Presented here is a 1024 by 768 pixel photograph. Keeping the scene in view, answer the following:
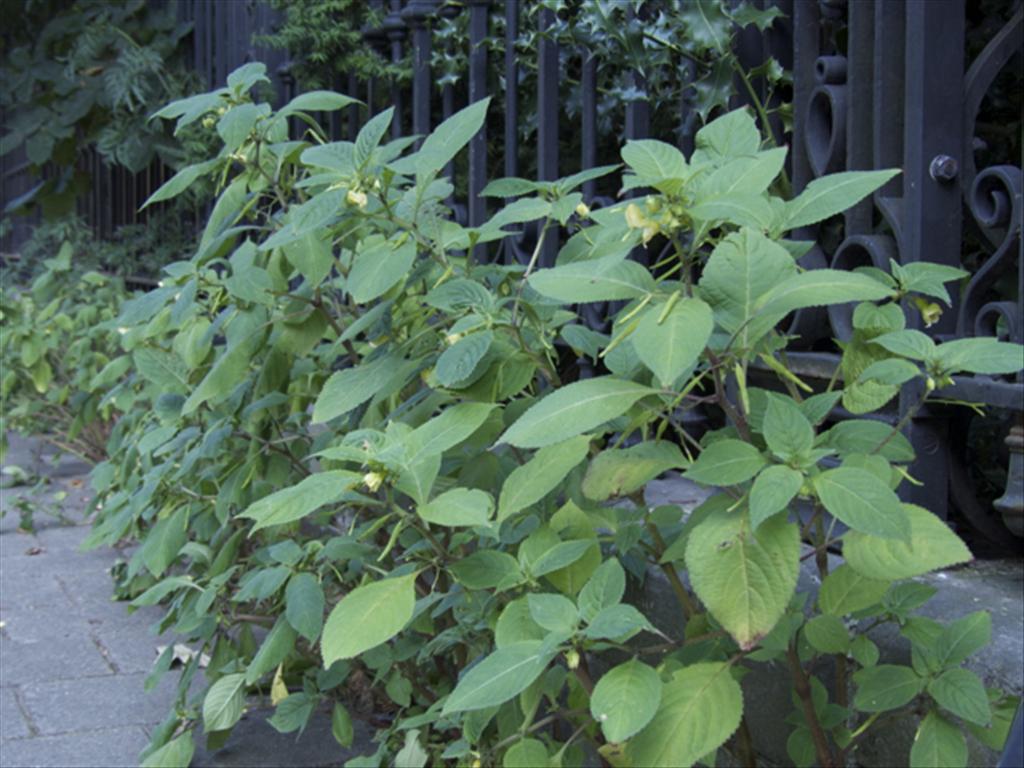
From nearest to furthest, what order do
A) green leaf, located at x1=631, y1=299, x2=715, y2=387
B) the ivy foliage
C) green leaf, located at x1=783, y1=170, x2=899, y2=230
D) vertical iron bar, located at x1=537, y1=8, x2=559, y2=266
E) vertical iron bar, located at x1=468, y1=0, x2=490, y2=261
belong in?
green leaf, located at x1=631, y1=299, x2=715, y2=387 → green leaf, located at x1=783, y1=170, x2=899, y2=230 → vertical iron bar, located at x1=537, y1=8, x2=559, y2=266 → vertical iron bar, located at x1=468, y1=0, x2=490, y2=261 → the ivy foliage

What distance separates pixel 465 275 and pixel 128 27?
4.90 metres

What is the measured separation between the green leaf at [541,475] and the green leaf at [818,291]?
13.2 inches

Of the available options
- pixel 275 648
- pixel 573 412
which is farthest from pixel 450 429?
pixel 275 648

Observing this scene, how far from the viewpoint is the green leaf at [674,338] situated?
1.38m

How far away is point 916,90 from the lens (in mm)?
2197

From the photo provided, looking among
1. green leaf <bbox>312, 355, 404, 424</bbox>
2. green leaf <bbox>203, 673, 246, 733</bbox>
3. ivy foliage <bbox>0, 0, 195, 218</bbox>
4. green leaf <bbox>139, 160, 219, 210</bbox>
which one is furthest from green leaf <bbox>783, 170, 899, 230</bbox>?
ivy foliage <bbox>0, 0, 195, 218</bbox>

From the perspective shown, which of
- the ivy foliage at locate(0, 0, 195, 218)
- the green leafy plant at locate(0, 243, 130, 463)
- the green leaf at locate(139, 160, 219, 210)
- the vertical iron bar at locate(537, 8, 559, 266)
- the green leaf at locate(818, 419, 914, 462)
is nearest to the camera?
the green leaf at locate(818, 419, 914, 462)

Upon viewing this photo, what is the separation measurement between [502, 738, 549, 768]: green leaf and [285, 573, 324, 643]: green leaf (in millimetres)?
495

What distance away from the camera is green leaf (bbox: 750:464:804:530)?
4.62 ft

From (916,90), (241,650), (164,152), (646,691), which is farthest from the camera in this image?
(164,152)

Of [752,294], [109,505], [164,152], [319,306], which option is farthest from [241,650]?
[164,152]

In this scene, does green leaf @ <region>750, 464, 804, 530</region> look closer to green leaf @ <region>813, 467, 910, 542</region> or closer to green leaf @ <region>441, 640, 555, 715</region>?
green leaf @ <region>813, 467, 910, 542</region>

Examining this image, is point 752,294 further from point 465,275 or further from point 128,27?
point 128,27

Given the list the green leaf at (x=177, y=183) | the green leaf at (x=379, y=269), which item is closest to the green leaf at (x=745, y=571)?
the green leaf at (x=379, y=269)
